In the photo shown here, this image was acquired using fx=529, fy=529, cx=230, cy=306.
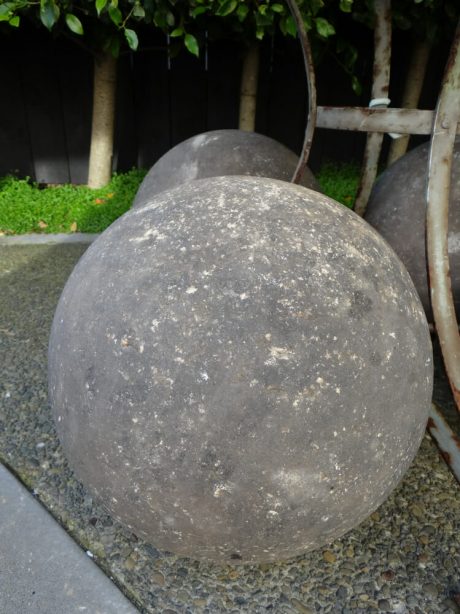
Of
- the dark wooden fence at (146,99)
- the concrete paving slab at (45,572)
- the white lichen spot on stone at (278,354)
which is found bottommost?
the concrete paving slab at (45,572)

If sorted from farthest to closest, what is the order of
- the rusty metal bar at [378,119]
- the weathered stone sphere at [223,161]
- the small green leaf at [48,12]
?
the small green leaf at [48,12] → the weathered stone sphere at [223,161] → the rusty metal bar at [378,119]

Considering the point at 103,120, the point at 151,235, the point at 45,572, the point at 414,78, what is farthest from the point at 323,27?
the point at 45,572

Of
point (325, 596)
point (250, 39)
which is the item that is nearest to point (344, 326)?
point (325, 596)

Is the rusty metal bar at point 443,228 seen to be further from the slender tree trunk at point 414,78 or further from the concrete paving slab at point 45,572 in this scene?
the slender tree trunk at point 414,78

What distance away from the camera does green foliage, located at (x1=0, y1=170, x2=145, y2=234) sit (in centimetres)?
498

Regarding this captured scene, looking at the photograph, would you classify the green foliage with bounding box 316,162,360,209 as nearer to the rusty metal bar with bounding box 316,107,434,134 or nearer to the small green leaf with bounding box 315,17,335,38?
the small green leaf with bounding box 315,17,335,38

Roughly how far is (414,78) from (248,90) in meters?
1.66

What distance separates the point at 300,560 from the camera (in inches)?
74.4

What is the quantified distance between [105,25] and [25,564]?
4250 mm

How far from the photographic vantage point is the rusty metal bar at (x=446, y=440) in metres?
2.25

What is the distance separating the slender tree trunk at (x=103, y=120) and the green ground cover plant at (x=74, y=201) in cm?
16

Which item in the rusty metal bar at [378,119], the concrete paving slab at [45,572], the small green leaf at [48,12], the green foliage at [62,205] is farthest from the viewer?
the green foliage at [62,205]

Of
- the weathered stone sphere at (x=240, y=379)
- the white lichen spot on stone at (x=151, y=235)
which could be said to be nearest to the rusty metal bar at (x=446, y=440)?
the weathered stone sphere at (x=240, y=379)

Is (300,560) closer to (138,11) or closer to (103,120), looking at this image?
(138,11)
